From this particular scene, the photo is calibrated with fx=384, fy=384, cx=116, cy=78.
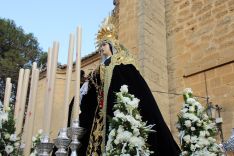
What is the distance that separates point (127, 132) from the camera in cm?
228

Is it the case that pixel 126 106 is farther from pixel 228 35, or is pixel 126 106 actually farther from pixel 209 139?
pixel 228 35

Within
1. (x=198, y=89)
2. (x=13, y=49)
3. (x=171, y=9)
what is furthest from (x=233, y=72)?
(x=13, y=49)

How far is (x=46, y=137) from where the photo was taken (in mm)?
2406

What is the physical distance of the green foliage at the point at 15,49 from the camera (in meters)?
15.1

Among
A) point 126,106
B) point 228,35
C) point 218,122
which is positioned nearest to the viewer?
point 126,106

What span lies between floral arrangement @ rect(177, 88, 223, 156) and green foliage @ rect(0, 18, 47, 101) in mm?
12488

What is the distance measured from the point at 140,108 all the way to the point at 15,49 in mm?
14364

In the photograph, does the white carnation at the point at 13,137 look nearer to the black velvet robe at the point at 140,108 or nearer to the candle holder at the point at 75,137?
the candle holder at the point at 75,137

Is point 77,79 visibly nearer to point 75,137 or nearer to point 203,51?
point 75,137

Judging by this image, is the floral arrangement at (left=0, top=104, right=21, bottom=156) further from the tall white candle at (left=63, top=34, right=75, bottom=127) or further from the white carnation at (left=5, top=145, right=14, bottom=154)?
the tall white candle at (left=63, top=34, right=75, bottom=127)

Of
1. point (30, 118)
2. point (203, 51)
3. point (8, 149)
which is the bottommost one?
point (8, 149)

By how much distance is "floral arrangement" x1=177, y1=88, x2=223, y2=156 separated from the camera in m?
Answer: 2.86

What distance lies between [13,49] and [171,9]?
32.6 feet

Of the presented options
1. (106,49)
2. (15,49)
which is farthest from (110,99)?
(15,49)
